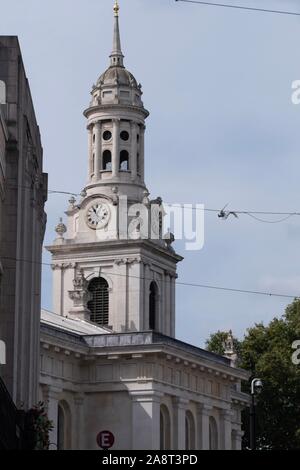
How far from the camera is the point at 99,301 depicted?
3949 inches

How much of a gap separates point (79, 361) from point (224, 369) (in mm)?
10461

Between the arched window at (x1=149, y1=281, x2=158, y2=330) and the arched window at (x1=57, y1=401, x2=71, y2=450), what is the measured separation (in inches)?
904

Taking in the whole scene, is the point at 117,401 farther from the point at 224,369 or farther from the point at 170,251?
the point at 170,251

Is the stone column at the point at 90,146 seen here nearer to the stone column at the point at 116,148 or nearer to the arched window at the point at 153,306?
the stone column at the point at 116,148

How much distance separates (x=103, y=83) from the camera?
105 meters

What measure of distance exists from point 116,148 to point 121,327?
474 inches

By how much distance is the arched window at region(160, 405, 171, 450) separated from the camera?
80.8 meters

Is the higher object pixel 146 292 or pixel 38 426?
pixel 146 292

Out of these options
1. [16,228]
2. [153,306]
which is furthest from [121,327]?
[16,228]

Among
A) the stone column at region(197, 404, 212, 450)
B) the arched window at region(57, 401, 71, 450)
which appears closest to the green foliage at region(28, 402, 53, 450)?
the arched window at region(57, 401, 71, 450)

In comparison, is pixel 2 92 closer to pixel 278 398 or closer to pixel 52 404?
pixel 52 404

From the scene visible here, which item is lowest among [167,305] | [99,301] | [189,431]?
[189,431]

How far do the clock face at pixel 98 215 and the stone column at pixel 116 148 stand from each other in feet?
7.87

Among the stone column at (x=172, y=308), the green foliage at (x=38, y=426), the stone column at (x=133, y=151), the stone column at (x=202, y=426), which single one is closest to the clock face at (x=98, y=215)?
the stone column at (x=133, y=151)
